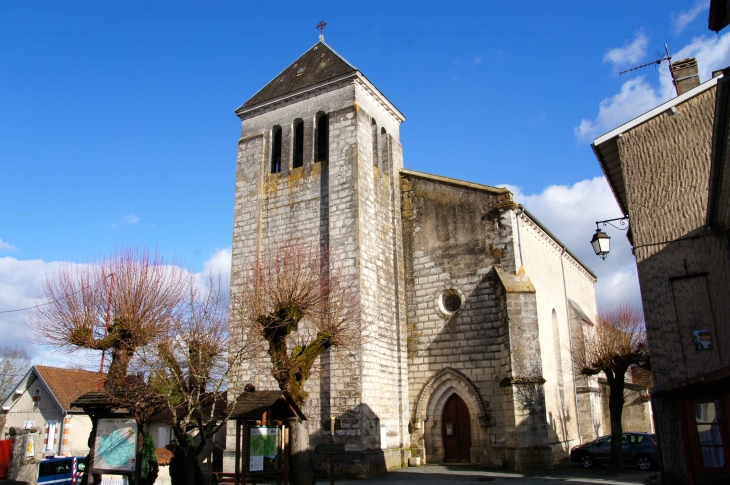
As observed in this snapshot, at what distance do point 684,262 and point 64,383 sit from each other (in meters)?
30.3

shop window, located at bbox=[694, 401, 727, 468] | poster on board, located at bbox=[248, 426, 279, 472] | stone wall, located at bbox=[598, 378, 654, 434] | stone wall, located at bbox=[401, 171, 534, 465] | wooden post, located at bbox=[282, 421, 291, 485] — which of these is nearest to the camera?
shop window, located at bbox=[694, 401, 727, 468]

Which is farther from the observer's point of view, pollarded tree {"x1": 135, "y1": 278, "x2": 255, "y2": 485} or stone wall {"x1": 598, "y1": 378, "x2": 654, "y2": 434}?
stone wall {"x1": 598, "y1": 378, "x2": 654, "y2": 434}

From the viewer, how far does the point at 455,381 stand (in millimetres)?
18141

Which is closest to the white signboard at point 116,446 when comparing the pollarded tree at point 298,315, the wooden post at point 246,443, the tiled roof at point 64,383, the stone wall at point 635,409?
the wooden post at point 246,443

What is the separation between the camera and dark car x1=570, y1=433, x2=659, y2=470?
17.5 m

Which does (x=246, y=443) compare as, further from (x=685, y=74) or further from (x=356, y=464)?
(x=685, y=74)

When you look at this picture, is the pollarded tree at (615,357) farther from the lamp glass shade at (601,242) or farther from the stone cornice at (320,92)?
the stone cornice at (320,92)

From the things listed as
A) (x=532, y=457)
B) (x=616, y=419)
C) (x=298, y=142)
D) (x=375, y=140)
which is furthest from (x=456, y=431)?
(x=298, y=142)

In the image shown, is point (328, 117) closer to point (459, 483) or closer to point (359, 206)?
point (359, 206)

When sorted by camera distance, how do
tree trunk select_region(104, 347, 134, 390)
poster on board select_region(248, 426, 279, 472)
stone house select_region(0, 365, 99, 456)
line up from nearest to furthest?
1. poster on board select_region(248, 426, 279, 472)
2. tree trunk select_region(104, 347, 134, 390)
3. stone house select_region(0, 365, 99, 456)

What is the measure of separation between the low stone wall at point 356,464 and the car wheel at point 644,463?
25.2ft

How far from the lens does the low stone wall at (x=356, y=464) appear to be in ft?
51.8

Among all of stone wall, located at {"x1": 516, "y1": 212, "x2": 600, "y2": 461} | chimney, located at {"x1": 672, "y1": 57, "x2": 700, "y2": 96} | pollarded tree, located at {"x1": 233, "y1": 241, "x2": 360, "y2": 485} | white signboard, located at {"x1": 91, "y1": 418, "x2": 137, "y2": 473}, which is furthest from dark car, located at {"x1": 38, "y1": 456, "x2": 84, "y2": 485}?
chimney, located at {"x1": 672, "y1": 57, "x2": 700, "y2": 96}

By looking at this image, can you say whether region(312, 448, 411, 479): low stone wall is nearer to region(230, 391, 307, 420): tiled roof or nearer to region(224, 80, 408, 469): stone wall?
region(224, 80, 408, 469): stone wall
